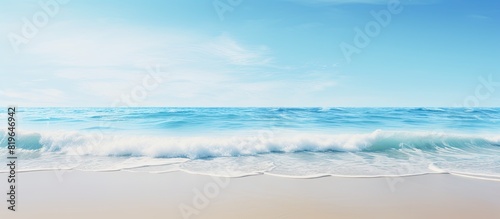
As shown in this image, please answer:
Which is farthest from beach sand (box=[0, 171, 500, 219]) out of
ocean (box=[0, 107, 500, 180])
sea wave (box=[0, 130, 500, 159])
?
sea wave (box=[0, 130, 500, 159])

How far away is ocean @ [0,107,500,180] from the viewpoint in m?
7.89

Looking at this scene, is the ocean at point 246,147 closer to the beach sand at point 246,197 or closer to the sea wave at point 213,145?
the sea wave at point 213,145

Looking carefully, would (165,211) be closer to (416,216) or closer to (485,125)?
(416,216)

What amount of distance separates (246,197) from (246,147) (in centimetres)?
492

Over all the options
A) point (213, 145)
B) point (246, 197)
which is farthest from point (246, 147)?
point (246, 197)

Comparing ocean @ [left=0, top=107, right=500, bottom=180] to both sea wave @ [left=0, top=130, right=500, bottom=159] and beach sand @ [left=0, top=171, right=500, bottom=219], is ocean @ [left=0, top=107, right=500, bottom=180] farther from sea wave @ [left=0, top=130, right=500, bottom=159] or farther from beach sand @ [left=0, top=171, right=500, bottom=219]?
beach sand @ [left=0, top=171, right=500, bottom=219]

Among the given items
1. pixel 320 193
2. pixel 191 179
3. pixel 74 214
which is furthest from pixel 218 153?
pixel 74 214

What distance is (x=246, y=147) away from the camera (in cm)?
1045

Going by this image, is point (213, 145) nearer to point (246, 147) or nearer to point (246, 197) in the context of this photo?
point (246, 147)

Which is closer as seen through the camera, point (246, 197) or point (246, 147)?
point (246, 197)

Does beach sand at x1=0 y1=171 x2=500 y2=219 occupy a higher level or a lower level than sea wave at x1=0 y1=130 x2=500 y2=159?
lower

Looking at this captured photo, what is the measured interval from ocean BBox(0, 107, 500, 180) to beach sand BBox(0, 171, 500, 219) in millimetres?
682

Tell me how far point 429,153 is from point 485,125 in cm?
1128

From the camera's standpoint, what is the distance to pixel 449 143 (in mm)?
12695
